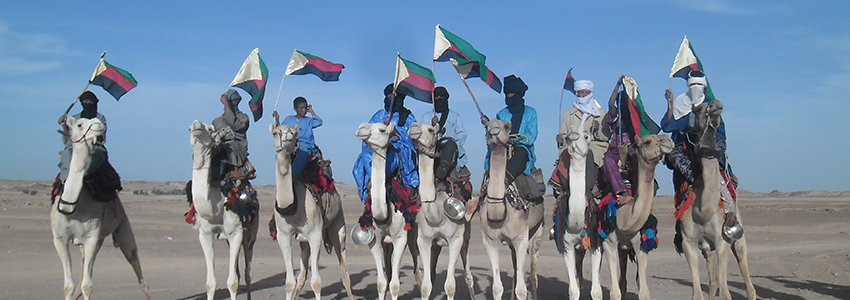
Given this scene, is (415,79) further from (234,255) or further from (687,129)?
(687,129)

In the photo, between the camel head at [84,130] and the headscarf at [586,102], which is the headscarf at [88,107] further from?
the headscarf at [586,102]

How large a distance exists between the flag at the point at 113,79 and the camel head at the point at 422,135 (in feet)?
17.3

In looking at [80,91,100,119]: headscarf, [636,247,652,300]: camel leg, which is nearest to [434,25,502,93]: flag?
[636,247,652,300]: camel leg

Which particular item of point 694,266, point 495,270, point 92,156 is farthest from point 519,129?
point 92,156

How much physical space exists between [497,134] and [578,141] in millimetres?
977

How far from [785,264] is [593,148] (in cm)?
891

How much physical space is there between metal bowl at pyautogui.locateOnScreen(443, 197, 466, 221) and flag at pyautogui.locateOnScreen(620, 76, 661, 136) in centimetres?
246

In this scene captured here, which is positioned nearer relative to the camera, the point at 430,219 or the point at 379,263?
the point at 430,219

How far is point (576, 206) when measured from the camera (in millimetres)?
8609

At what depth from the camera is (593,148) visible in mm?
9766

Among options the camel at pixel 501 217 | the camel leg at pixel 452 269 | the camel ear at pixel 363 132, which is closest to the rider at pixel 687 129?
the camel at pixel 501 217

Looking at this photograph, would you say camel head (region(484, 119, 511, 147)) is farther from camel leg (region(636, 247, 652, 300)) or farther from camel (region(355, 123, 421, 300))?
camel leg (region(636, 247, 652, 300))

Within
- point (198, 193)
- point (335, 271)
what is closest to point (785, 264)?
point (335, 271)

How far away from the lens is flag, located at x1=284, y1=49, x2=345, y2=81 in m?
11.0
